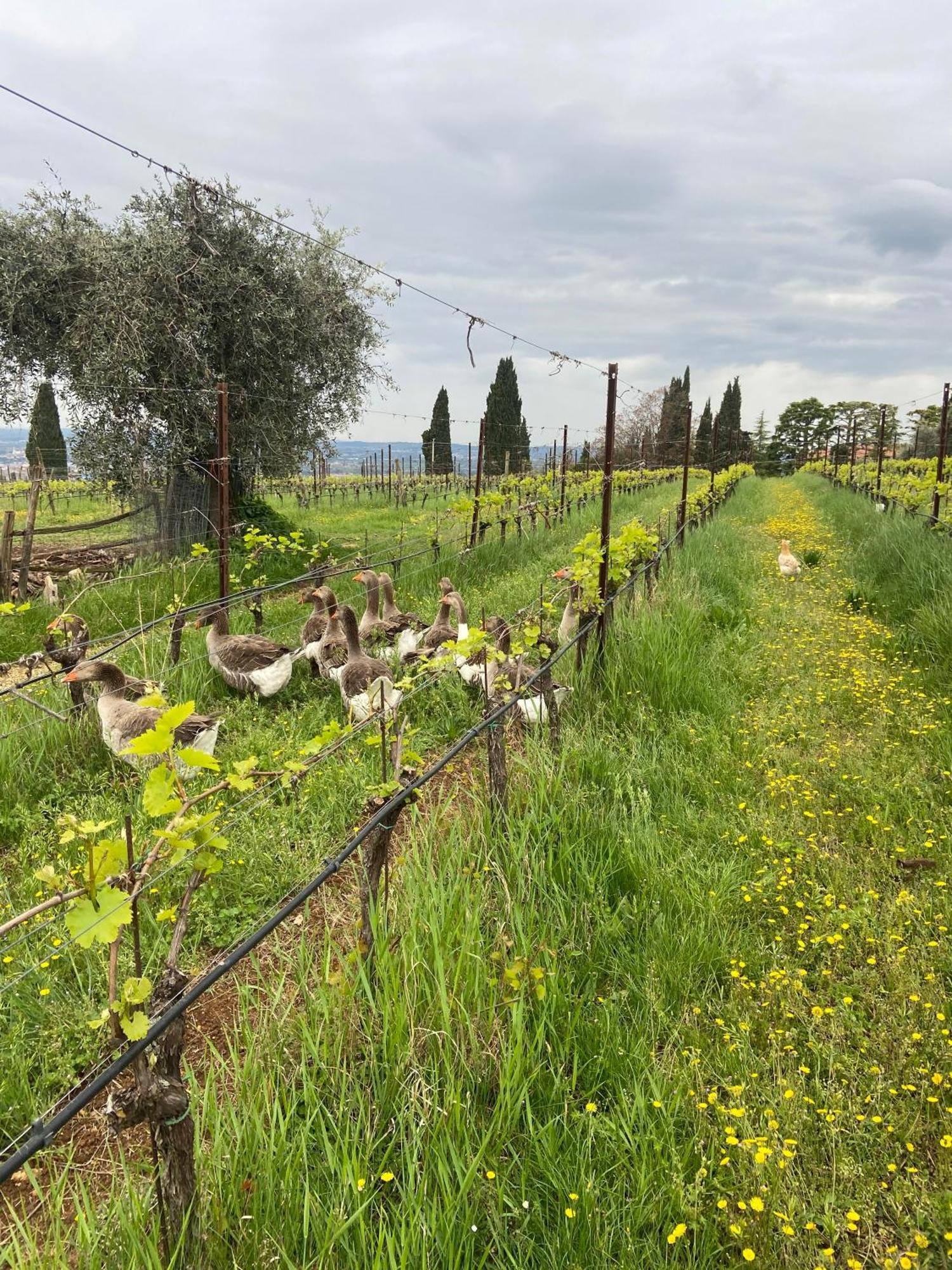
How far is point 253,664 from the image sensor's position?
6.14 meters

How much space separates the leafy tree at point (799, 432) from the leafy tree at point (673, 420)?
49.2 ft

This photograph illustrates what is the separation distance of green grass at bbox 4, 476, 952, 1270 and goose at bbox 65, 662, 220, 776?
1562 millimetres

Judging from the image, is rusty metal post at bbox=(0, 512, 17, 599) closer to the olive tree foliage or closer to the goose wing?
the olive tree foliage

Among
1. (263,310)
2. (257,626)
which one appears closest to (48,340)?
(263,310)

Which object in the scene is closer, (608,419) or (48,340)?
(608,419)

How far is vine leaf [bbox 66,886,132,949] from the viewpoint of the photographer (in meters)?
1.50

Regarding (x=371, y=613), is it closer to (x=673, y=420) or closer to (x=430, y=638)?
(x=430, y=638)

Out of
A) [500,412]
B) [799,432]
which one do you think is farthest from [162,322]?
[799,432]

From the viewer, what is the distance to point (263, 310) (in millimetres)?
13062

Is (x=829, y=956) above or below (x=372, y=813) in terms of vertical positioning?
below

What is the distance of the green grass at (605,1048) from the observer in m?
2.03

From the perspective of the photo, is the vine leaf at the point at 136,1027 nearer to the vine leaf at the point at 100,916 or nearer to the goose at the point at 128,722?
the vine leaf at the point at 100,916

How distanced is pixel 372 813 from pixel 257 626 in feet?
19.1

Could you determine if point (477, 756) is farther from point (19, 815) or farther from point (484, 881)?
point (19, 815)
